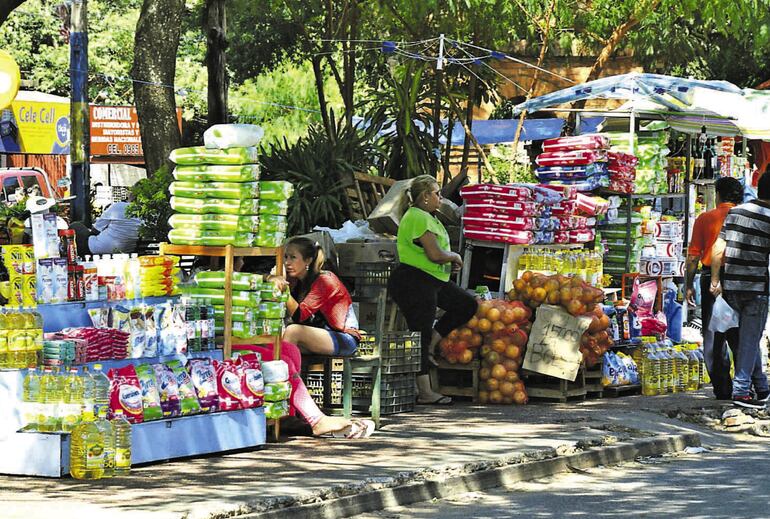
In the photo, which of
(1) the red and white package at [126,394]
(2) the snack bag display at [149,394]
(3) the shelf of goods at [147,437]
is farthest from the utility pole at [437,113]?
(1) the red and white package at [126,394]

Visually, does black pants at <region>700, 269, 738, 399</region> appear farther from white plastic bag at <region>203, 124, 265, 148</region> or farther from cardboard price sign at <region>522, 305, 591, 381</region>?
white plastic bag at <region>203, 124, 265, 148</region>

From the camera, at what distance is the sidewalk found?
7938 mm

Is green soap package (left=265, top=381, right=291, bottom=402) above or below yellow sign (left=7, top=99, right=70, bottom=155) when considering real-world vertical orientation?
below

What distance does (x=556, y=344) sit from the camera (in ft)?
43.2

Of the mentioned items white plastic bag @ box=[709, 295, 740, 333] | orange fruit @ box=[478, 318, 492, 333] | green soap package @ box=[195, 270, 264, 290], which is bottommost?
orange fruit @ box=[478, 318, 492, 333]

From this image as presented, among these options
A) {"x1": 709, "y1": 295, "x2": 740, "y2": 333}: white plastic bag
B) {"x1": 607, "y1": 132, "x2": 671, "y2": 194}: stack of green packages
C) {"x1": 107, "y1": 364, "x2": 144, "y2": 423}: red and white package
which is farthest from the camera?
{"x1": 607, "y1": 132, "x2": 671, "y2": 194}: stack of green packages

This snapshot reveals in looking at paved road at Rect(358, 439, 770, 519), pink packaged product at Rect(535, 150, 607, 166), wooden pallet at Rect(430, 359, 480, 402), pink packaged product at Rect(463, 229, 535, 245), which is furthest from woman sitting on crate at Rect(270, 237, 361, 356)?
pink packaged product at Rect(535, 150, 607, 166)

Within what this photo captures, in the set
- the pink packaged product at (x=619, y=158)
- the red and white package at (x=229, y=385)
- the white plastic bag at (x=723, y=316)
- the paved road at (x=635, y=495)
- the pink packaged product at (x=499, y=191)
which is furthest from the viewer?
the pink packaged product at (x=619, y=158)

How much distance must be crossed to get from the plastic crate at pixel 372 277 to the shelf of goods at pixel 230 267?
7.92ft

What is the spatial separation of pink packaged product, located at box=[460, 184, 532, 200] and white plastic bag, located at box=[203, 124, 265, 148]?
4.00 metres

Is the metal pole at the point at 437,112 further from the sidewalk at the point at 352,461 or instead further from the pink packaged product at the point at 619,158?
the sidewalk at the point at 352,461

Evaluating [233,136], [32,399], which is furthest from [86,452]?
[233,136]

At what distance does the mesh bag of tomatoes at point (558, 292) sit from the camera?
13.2m

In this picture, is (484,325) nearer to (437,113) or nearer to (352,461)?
(352,461)
